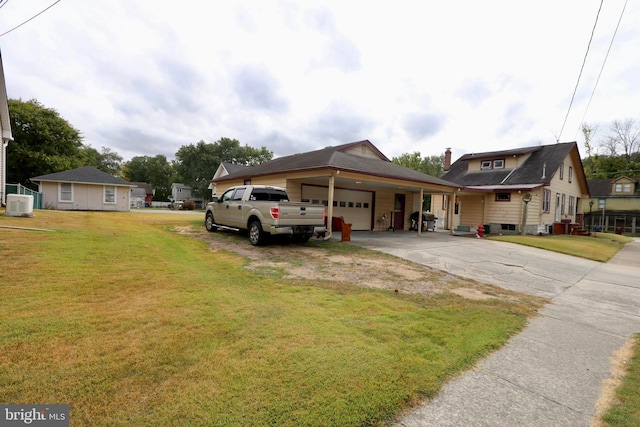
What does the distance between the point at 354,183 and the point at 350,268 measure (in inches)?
318

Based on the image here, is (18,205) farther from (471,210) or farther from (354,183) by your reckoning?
(471,210)

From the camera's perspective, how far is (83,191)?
23.1 meters

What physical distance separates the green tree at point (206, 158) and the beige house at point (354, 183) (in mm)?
31513

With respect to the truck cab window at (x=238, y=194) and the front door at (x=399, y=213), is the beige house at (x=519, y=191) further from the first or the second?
the truck cab window at (x=238, y=194)

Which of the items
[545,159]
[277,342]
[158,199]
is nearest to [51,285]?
[277,342]

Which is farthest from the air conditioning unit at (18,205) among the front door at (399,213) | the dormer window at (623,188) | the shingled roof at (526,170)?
the dormer window at (623,188)

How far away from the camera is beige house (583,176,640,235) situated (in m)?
33.4

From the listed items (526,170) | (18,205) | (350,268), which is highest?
(526,170)

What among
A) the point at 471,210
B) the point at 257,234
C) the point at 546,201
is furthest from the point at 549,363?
the point at 546,201

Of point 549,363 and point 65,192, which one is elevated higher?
point 65,192

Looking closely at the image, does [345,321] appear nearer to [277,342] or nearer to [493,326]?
[277,342]

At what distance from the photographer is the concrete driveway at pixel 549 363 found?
231 cm

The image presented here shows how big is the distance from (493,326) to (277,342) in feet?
9.73

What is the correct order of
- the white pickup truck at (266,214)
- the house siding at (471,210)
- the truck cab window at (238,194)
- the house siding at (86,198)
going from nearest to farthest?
the white pickup truck at (266,214) < the truck cab window at (238,194) < the house siding at (471,210) < the house siding at (86,198)
